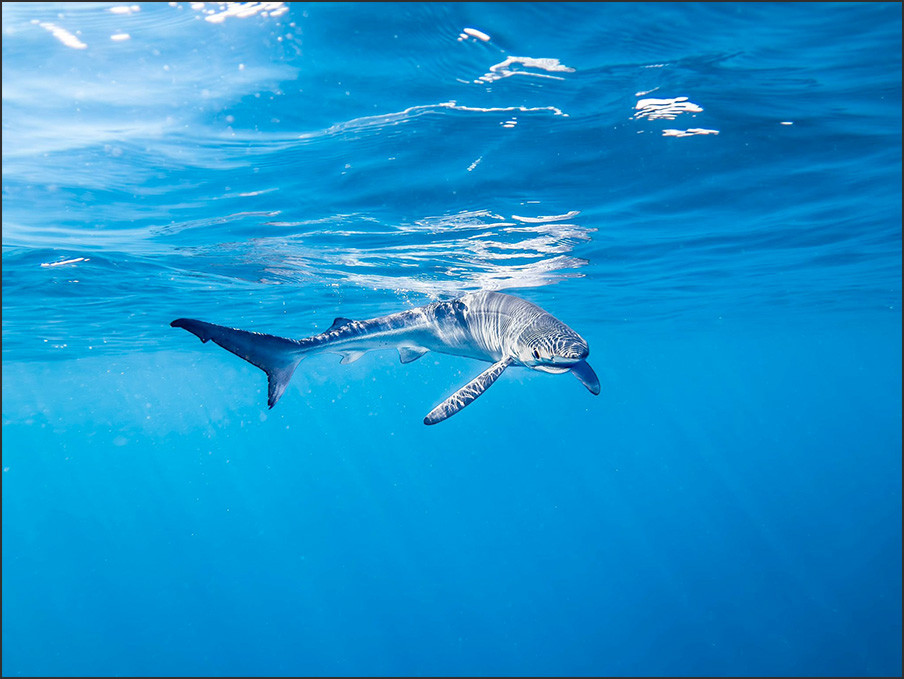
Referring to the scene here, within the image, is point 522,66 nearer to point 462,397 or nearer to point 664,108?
point 664,108

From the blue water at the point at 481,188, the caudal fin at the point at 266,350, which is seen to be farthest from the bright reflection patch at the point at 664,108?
the caudal fin at the point at 266,350

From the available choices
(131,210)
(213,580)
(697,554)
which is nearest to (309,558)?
(213,580)

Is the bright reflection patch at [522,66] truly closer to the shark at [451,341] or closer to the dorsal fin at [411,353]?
the shark at [451,341]

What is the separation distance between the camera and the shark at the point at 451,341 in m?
5.77

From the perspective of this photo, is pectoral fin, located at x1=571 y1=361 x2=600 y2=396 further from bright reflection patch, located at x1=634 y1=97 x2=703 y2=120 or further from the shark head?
bright reflection patch, located at x1=634 y1=97 x2=703 y2=120

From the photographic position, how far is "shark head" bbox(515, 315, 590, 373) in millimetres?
5902

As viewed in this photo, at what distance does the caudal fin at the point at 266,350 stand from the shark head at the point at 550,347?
2860mm

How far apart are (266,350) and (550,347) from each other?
132 inches

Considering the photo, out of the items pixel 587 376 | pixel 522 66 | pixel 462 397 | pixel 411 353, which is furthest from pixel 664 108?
pixel 462 397

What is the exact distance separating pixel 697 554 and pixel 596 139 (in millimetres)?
60159

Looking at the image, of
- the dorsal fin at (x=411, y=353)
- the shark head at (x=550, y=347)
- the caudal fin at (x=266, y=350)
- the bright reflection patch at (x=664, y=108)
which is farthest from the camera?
the bright reflection patch at (x=664, y=108)

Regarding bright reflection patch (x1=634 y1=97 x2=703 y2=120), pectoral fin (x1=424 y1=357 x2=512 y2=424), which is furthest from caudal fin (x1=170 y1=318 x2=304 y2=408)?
bright reflection patch (x1=634 y1=97 x2=703 y2=120)

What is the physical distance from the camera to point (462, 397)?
593 cm

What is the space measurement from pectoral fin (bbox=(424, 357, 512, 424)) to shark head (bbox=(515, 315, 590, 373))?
0.41m
